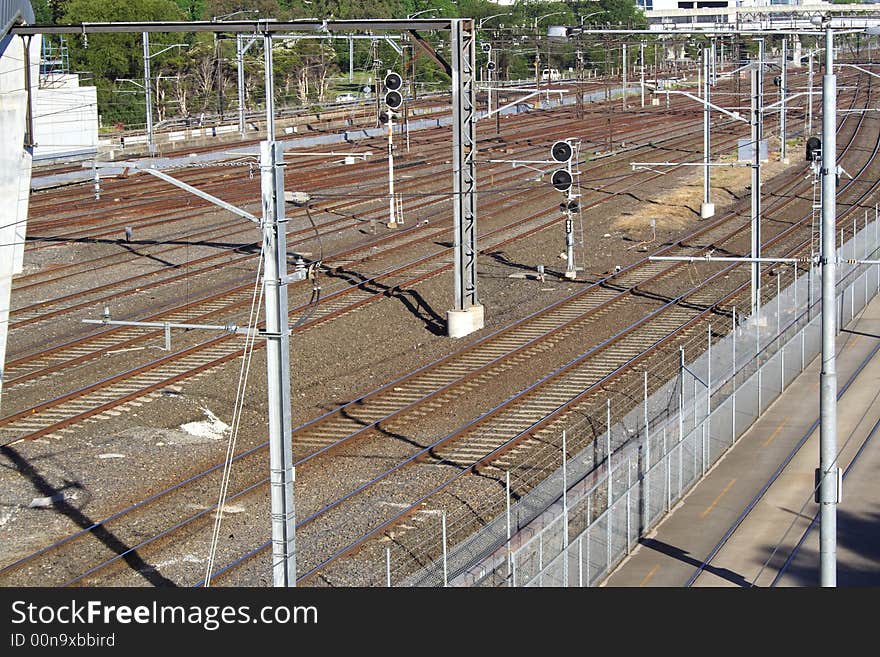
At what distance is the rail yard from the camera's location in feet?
55.7

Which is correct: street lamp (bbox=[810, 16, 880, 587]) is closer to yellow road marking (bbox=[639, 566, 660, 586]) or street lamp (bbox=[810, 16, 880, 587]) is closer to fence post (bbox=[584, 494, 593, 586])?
fence post (bbox=[584, 494, 593, 586])

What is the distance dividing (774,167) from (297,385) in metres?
37.4

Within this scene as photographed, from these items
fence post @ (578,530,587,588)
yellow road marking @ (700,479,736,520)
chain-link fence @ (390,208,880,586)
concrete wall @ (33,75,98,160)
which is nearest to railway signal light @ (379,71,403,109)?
concrete wall @ (33,75,98,160)

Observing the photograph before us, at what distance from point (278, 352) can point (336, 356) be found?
1459 centimetres

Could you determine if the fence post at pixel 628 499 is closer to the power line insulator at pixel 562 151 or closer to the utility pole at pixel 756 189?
the utility pole at pixel 756 189

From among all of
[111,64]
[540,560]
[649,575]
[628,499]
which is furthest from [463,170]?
[111,64]

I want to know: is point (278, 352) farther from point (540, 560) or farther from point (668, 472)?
point (668, 472)

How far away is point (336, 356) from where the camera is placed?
85.7ft

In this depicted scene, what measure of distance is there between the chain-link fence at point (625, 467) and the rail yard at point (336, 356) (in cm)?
25

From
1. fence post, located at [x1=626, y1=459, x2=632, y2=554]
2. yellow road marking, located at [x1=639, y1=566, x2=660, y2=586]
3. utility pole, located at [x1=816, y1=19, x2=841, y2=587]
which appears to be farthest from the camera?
fence post, located at [x1=626, y1=459, x2=632, y2=554]

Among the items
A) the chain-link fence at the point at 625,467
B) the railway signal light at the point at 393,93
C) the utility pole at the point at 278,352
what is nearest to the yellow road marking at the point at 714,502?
the chain-link fence at the point at 625,467

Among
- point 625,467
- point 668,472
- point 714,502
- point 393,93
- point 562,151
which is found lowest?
point 714,502

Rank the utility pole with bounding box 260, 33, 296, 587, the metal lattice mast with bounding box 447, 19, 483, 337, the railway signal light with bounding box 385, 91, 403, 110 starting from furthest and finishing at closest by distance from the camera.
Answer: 1. the railway signal light with bounding box 385, 91, 403, 110
2. the metal lattice mast with bounding box 447, 19, 483, 337
3. the utility pole with bounding box 260, 33, 296, 587

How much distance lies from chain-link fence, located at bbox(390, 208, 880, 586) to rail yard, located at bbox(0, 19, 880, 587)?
9.8 inches
